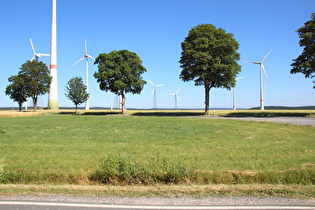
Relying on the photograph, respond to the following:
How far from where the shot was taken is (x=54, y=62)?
Answer: 8444 centimetres

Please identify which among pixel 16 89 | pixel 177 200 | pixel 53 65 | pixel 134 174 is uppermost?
pixel 53 65

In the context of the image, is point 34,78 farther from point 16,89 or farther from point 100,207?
point 100,207

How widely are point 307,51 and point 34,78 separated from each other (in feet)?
209

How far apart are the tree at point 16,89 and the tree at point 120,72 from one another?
81.5ft

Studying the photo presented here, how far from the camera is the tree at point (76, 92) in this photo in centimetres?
6569

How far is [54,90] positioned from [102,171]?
82.6 meters

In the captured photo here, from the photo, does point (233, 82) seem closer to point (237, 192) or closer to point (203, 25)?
point (203, 25)

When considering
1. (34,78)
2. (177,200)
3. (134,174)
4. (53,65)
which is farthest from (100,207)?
(53,65)

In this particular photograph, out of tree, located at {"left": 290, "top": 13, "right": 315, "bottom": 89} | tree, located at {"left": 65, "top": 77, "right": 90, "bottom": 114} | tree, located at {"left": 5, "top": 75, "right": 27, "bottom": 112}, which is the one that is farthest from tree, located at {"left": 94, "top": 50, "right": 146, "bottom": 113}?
tree, located at {"left": 290, "top": 13, "right": 315, "bottom": 89}

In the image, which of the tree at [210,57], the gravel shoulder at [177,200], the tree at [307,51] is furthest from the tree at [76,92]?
the gravel shoulder at [177,200]

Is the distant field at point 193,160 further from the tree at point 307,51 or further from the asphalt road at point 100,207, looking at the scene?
the tree at point 307,51

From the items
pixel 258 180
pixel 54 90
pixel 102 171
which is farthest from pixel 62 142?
pixel 54 90

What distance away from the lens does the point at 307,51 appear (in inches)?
1437

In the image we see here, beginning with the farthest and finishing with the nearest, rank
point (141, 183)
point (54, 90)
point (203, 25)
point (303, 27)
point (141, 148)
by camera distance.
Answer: point (54, 90)
point (203, 25)
point (303, 27)
point (141, 148)
point (141, 183)
